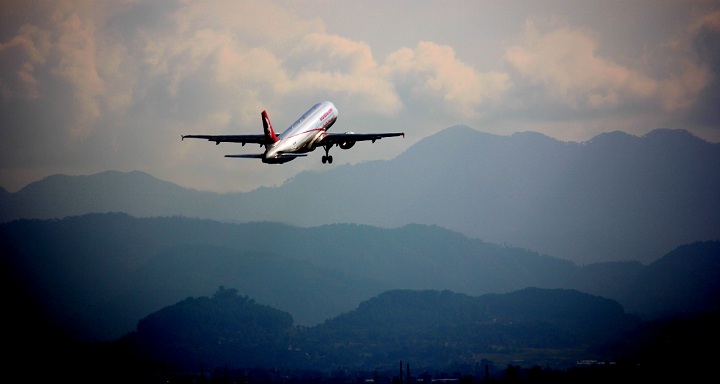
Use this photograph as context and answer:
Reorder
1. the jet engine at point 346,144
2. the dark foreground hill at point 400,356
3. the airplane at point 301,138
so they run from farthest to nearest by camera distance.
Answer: the dark foreground hill at point 400,356, the jet engine at point 346,144, the airplane at point 301,138

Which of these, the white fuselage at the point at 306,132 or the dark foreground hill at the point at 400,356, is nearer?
the white fuselage at the point at 306,132

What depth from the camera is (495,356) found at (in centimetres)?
19212

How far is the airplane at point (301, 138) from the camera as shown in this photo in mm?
114750

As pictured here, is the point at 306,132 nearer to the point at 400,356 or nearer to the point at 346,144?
the point at 346,144

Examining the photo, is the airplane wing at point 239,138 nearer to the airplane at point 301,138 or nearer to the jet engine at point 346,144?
the airplane at point 301,138

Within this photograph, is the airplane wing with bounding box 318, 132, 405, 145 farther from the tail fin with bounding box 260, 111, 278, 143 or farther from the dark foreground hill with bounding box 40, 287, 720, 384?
the dark foreground hill with bounding box 40, 287, 720, 384

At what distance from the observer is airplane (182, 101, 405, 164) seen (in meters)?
115

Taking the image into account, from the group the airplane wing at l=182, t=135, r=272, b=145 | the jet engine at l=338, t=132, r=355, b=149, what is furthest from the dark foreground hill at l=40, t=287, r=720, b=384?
the jet engine at l=338, t=132, r=355, b=149

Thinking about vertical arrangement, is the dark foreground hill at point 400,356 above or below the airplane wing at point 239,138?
below

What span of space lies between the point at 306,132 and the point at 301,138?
1.90m

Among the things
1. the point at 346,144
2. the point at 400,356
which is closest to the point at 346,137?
the point at 346,144

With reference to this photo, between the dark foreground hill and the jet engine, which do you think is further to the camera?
the dark foreground hill

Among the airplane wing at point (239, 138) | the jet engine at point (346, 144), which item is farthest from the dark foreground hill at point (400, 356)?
the jet engine at point (346, 144)

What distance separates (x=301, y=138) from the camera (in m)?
120
